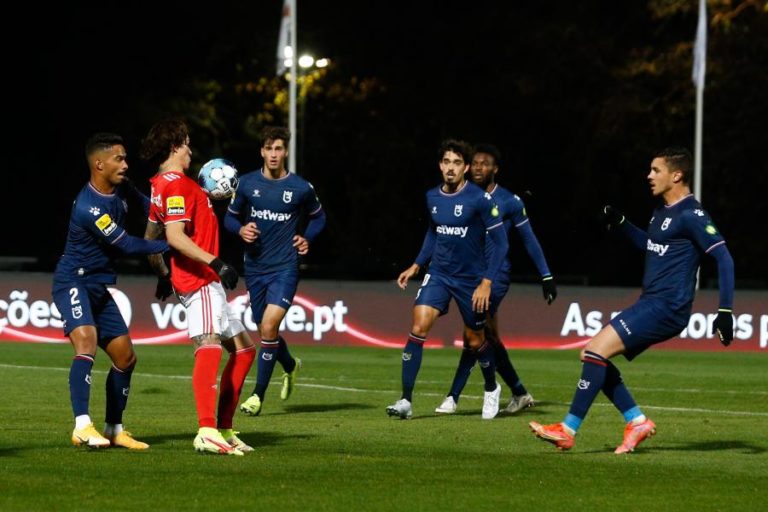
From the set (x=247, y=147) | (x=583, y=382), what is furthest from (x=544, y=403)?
(x=247, y=147)

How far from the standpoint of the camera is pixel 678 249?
11766 mm

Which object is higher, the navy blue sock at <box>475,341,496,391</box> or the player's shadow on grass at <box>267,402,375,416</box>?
the navy blue sock at <box>475,341,496,391</box>

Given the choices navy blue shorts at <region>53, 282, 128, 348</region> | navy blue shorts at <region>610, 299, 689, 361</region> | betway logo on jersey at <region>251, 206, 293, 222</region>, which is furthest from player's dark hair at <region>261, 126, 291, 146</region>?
navy blue shorts at <region>610, 299, 689, 361</region>

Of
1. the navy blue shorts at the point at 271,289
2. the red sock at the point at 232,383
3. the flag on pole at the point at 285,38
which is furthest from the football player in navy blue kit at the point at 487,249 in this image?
the flag on pole at the point at 285,38

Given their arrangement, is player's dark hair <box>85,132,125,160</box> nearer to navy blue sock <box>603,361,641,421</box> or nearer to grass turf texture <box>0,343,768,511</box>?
grass turf texture <box>0,343,768,511</box>

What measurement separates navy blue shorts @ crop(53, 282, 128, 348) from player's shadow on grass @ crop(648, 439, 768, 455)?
3.99 m

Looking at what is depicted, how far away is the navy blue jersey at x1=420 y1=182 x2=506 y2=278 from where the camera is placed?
580 inches

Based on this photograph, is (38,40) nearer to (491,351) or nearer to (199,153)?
(199,153)

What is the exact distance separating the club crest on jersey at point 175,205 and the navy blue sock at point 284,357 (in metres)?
4.12

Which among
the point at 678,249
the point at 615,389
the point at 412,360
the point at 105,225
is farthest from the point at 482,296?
the point at 105,225

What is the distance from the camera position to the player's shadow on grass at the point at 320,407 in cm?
1515

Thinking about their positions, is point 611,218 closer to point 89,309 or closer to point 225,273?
point 225,273

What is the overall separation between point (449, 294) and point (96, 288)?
4113mm

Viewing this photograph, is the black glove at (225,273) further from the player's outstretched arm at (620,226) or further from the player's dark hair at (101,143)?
the player's outstretched arm at (620,226)
